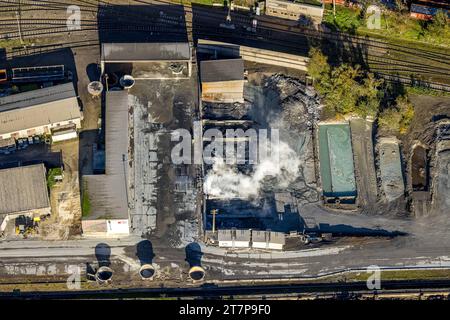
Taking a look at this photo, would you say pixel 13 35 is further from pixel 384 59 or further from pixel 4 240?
pixel 384 59

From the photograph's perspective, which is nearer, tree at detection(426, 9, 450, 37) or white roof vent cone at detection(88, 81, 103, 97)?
white roof vent cone at detection(88, 81, 103, 97)

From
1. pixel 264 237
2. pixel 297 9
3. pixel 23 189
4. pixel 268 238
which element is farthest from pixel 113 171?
pixel 297 9

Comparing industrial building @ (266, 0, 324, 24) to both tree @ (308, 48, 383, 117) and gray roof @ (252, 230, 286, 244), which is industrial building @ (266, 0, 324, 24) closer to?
tree @ (308, 48, 383, 117)

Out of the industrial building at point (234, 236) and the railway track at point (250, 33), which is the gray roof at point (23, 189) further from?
the railway track at point (250, 33)

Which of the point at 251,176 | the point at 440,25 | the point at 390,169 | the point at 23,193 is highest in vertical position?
the point at 440,25

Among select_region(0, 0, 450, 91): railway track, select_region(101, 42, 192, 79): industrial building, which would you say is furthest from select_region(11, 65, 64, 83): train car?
select_region(0, 0, 450, 91): railway track

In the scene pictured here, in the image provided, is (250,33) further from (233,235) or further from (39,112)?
(39,112)

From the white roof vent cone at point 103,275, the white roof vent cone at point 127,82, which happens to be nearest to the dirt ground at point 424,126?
the white roof vent cone at point 127,82
